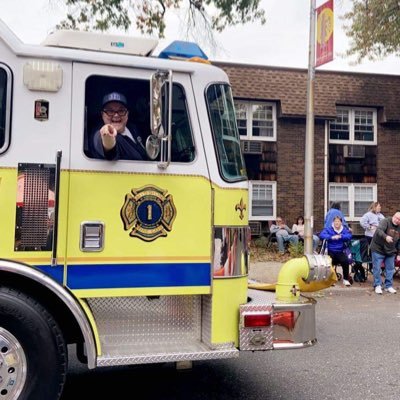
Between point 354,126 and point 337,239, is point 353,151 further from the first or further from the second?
point 337,239

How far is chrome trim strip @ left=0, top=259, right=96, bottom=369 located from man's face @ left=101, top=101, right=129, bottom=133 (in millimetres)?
1141

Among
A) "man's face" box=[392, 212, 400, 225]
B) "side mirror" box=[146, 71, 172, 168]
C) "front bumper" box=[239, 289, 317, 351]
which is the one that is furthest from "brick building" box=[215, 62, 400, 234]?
"side mirror" box=[146, 71, 172, 168]

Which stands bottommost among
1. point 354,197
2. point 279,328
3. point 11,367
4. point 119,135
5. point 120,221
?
point 11,367

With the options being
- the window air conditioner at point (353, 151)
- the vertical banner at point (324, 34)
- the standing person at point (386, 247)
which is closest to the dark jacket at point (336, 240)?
the standing person at point (386, 247)

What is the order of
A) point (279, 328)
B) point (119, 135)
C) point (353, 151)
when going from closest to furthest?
point (119, 135), point (279, 328), point (353, 151)

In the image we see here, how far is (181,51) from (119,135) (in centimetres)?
85

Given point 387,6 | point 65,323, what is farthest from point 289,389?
point 387,6

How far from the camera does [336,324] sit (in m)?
7.50

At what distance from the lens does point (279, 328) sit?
12.6ft

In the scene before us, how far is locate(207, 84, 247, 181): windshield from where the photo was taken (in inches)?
151

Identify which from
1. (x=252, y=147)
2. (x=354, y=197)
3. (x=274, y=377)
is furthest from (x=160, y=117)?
(x=354, y=197)

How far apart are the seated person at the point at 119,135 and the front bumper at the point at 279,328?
4.49 ft

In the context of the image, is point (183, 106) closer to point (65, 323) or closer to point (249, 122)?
point (65, 323)

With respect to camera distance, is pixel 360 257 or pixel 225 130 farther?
pixel 360 257
